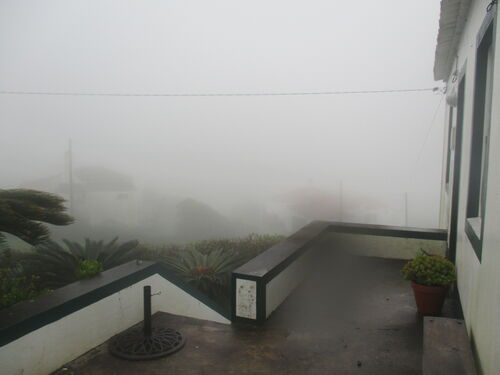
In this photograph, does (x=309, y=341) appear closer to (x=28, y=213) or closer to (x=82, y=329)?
(x=82, y=329)

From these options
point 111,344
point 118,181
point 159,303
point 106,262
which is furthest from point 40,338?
point 118,181

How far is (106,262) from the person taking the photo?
9.08 m

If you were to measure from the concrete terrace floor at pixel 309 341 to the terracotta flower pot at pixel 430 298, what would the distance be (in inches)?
5.8

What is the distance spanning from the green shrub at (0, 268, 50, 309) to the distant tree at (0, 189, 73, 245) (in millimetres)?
1444

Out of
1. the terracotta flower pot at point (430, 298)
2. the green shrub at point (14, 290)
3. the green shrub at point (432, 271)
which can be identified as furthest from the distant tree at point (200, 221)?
the green shrub at point (432, 271)

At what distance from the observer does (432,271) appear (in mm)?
4250

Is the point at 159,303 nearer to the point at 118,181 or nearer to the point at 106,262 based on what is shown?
the point at 106,262

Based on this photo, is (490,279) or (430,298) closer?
(490,279)

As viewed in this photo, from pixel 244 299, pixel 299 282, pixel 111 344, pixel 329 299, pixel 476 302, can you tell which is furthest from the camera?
pixel 299 282

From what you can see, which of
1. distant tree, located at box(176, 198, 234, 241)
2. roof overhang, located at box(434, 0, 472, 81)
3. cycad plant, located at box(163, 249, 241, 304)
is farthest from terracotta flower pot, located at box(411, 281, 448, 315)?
distant tree, located at box(176, 198, 234, 241)

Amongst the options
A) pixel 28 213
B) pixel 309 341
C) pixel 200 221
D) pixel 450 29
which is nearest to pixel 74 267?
pixel 28 213

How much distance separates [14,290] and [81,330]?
9.10 ft

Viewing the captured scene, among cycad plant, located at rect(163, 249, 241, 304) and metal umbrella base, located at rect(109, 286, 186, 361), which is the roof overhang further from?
cycad plant, located at rect(163, 249, 241, 304)

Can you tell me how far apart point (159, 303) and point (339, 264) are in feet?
11.6
